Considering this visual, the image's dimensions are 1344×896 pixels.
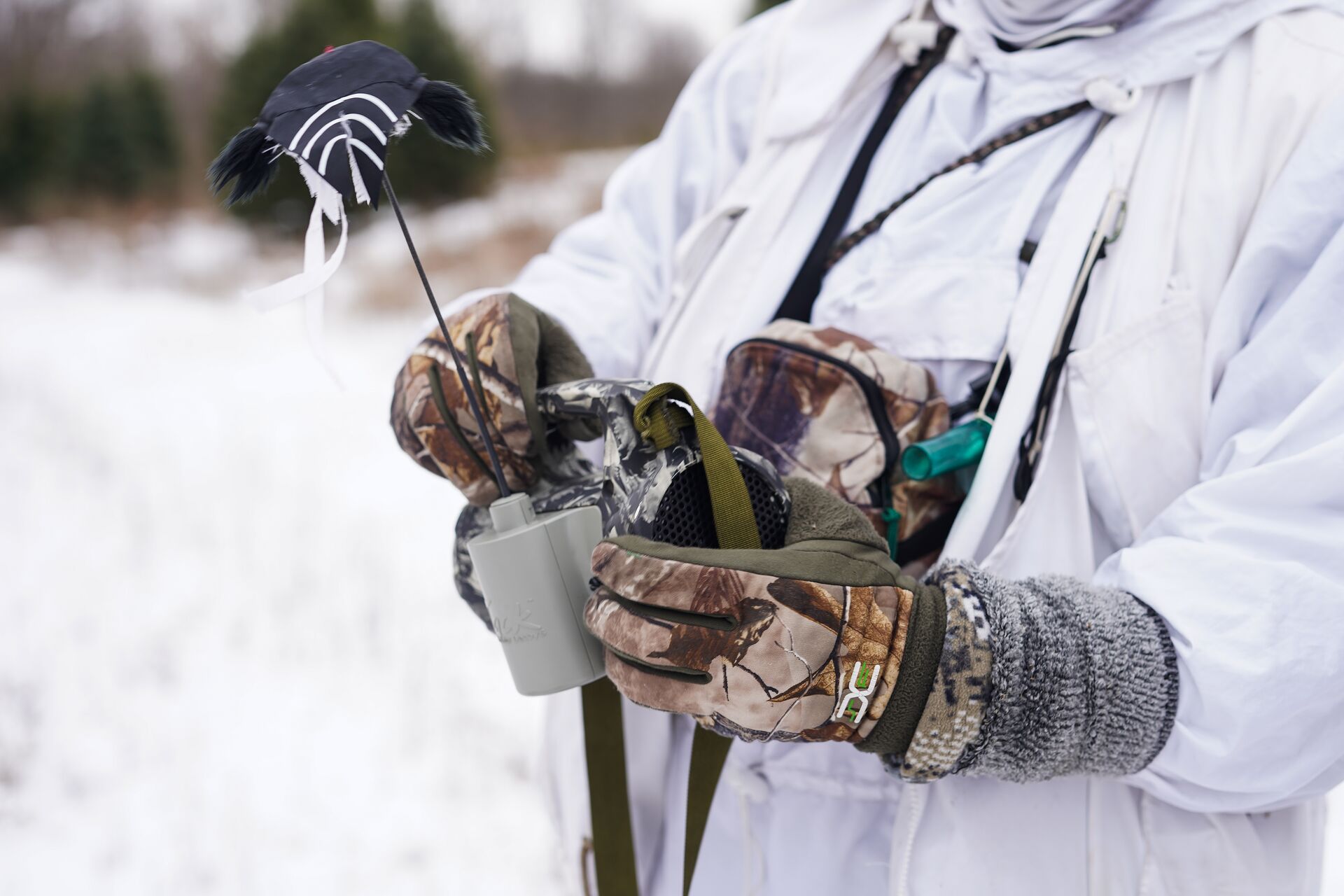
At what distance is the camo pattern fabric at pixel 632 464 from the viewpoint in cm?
70

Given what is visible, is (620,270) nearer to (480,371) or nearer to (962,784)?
(480,371)

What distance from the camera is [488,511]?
36.6 inches

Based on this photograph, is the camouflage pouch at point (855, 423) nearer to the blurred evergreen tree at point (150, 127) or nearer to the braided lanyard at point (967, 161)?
the braided lanyard at point (967, 161)

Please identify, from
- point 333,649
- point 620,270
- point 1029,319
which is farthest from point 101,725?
point 1029,319

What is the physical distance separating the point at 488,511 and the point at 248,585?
120 inches

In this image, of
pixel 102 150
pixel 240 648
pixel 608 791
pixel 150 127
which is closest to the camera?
pixel 608 791

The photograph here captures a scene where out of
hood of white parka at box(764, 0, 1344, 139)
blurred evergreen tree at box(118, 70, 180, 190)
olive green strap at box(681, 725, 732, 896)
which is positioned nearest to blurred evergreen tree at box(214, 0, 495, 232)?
blurred evergreen tree at box(118, 70, 180, 190)

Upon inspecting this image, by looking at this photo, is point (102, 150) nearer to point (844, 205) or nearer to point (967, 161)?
point (844, 205)

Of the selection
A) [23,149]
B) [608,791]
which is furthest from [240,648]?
[23,149]

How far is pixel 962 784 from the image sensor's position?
85 centimetres

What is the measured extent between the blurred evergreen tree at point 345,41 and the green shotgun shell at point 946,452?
31.4 ft

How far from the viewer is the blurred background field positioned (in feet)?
7.66

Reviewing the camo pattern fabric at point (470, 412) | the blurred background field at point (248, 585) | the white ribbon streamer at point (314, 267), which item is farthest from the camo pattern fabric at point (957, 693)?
the blurred background field at point (248, 585)

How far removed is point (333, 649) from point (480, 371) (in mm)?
2625
